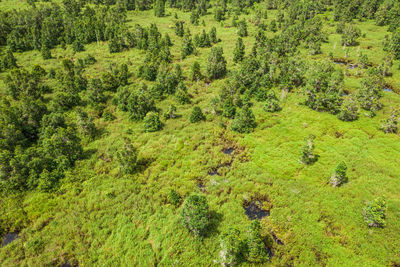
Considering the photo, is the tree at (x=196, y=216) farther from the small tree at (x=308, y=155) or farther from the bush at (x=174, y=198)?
the small tree at (x=308, y=155)

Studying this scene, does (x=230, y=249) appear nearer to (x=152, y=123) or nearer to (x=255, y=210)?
(x=255, y=210)

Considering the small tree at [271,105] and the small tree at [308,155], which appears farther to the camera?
the small tree at [271,105]

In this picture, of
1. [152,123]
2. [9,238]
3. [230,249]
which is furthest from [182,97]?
[9,238]

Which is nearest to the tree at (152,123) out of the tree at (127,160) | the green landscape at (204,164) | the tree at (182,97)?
the green landscape at (204,164)

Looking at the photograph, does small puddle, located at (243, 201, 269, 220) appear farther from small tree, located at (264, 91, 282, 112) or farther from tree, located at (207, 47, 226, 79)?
tree, located at (207, 47, 226, 79)

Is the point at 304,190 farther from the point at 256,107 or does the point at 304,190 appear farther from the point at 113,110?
the point at 113,110

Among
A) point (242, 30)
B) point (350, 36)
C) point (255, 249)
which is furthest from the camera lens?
point (242, 30)

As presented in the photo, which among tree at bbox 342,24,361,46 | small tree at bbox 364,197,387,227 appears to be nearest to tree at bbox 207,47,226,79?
small tree at bbox 364,197,387,227
